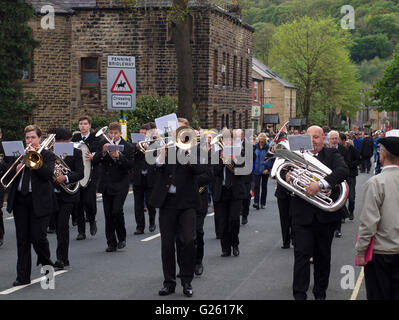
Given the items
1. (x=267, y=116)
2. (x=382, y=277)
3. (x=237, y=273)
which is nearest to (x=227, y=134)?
(x=237, y=273)

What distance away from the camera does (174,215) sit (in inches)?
356

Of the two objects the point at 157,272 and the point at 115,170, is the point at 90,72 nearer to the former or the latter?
the point at 115,170

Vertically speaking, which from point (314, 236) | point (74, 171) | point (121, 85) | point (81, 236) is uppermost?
point (121, 85)

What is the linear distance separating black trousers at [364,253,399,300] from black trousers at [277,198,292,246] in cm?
606

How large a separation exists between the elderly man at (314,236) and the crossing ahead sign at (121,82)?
12405mm

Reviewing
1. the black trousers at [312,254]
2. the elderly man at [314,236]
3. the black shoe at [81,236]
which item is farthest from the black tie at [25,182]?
the black shoe at [81,236]

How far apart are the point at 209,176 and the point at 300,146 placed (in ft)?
4.53

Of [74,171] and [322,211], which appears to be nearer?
[322,211]

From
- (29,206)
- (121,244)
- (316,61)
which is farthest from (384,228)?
(316,61)

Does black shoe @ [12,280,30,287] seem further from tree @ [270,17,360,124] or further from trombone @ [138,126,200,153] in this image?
tree @ [270,17,360,124]

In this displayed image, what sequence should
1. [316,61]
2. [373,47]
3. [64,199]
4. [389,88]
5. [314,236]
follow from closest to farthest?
1. [314,236]
2. [64,199]
3. [316,61]
4. [389,88]
5. [373,47]

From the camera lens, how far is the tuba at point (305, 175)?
856 cm

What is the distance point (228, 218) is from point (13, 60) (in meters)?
15.3

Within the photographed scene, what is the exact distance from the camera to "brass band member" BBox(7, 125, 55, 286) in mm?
9523
